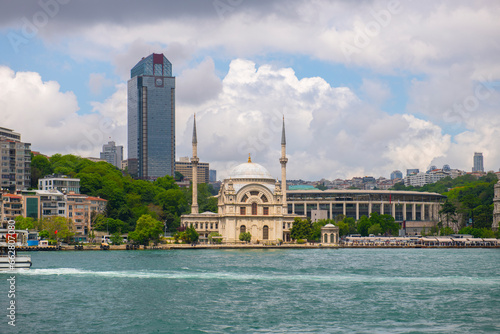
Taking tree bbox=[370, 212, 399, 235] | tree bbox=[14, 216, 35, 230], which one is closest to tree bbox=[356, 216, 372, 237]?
tree bbox=[370, 212, 399, 235]

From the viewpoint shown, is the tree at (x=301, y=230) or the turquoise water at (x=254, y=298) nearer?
the turquoise water at (x=254, y=298)

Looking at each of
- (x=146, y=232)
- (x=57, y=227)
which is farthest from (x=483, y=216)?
(x=57, y=227)

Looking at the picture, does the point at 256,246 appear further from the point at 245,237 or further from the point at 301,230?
the point at 301,230

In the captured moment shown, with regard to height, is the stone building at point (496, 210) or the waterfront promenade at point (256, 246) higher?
the stone building at point (496, 210)

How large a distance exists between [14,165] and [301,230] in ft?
125

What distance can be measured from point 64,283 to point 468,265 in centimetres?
3075

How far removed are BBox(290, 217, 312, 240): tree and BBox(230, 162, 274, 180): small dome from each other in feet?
32.6

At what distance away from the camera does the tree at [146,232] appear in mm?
81750

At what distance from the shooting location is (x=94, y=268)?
169ft

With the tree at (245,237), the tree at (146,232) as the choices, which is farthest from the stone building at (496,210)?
the tree at (146,232)

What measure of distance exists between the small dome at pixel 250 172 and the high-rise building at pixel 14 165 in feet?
89.2

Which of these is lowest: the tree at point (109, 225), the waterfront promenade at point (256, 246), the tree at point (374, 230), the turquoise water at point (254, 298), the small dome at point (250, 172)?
the turquoise water at point (254, 298)

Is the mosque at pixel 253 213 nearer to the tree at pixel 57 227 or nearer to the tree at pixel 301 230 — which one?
the tree at pixel 301 230

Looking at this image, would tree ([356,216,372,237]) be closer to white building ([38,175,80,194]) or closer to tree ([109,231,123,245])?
tree ([109,231,123,245])
